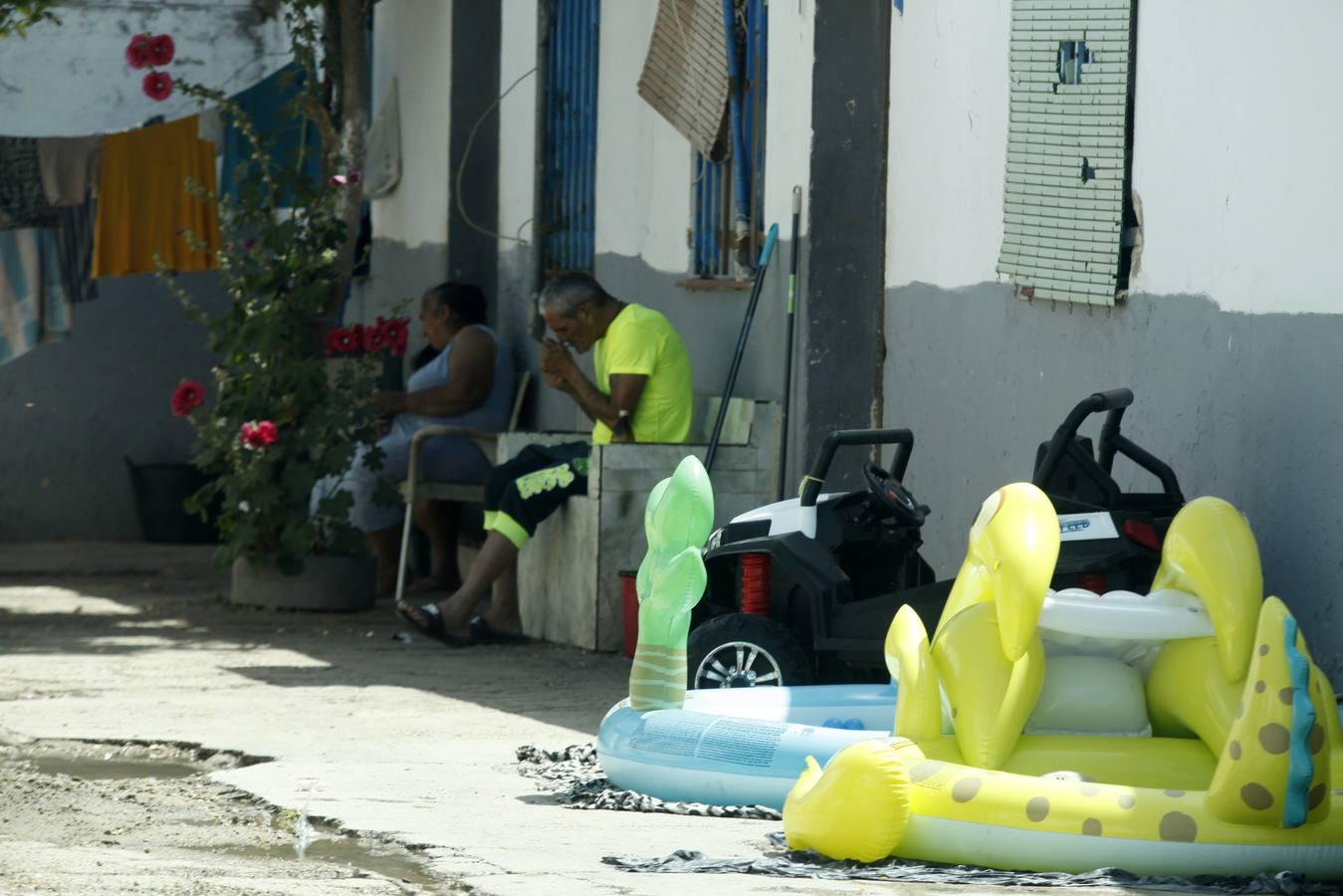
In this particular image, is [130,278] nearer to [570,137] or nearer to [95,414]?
[95,414]

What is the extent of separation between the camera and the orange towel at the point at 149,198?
1338 centimetres

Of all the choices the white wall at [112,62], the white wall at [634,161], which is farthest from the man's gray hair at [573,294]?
the white wall at [112,62]

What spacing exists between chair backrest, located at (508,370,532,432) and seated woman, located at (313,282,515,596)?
0.16 feet

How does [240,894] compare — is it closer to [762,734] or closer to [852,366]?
[762,734]

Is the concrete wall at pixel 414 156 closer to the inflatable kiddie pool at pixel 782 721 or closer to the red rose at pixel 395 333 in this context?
the red rose at pixel 395 333

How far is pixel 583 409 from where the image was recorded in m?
9.52

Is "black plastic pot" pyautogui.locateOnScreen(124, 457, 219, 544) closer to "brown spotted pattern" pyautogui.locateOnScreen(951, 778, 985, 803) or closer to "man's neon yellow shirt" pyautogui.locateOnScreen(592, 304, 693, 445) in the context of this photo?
"man's neon yellow shirt" pyautogui.locateOnScreen(592, 304, 693, 445)

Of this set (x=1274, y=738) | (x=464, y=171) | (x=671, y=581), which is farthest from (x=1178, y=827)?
(x=464, y=171)

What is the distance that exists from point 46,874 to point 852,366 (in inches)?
185

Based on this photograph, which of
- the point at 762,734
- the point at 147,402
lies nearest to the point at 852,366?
the point at 762,734

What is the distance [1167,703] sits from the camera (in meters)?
5.41

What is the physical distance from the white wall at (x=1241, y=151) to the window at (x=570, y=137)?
15.6ft

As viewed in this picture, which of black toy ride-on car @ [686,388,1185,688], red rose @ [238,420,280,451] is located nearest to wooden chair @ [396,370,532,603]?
red rose @ [238,420,280,451]

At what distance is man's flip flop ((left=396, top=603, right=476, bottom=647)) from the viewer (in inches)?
375
